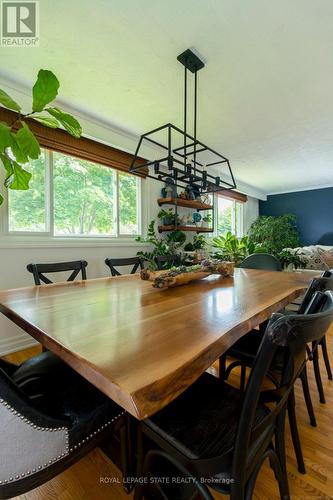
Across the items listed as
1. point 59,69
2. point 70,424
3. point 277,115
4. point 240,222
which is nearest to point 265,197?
point 240,222

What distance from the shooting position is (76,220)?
288 centimetres

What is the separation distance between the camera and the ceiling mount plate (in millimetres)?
1768

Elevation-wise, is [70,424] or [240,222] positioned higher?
[240,222]

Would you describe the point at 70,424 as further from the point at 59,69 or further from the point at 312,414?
the point at 59,69

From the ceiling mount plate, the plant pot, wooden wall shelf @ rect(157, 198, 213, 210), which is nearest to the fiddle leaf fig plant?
the ceiling mount plate

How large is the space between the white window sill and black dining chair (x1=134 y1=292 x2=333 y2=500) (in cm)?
205

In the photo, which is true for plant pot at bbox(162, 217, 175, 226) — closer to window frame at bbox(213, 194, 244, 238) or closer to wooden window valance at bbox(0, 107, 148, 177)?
wooden window valance at bbox(0, 107, 148, 177)

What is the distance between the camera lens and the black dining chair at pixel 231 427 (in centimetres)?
55

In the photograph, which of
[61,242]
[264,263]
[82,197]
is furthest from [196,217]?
[61,242]

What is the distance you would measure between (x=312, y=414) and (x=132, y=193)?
10.0 feet

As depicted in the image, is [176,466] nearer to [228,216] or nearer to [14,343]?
[14,343]

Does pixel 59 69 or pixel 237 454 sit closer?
pixel 237 454

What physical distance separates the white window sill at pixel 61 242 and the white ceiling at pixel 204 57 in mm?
1376

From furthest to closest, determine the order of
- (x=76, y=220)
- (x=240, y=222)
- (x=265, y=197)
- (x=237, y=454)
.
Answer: (x=265, y=197) < (x=240, y=222) < (x=76, y=220) < (x=237, y=454)
